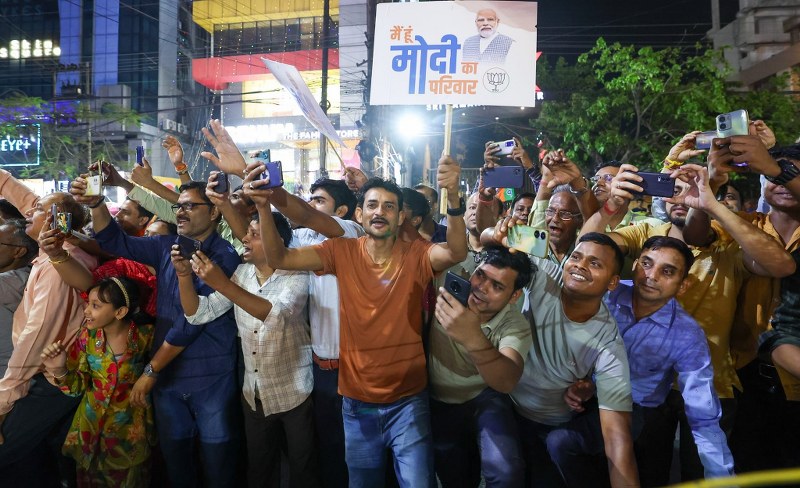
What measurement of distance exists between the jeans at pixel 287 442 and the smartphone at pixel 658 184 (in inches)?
92.9

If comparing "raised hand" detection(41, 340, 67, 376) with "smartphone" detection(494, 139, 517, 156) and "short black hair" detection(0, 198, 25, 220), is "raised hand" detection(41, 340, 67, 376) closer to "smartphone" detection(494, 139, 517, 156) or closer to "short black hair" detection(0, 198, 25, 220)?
"short black hair" detection(0, 198, 25, 220)

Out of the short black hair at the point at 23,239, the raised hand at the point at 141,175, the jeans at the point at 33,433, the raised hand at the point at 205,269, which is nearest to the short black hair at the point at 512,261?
the raised hand at the point at 205,269

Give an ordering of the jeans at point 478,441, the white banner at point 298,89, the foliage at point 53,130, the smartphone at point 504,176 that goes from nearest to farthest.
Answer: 1. the jeans at point 478,441
2. the smartphone at point 504,176
3. the white banner at point 298,89
4. the foliage at point 53,130

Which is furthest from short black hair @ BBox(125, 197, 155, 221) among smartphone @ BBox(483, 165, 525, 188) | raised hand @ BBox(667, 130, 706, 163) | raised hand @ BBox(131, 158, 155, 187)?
raised hand @ BBox(667, 130, 706, 163)

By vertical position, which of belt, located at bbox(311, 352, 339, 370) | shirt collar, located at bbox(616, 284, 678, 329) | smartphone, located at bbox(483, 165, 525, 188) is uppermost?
smartphone, located at bbox(483, 165, 525, 188)

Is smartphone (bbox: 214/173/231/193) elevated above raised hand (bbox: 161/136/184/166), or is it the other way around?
raised hand (bbox: 161/136/184/166)

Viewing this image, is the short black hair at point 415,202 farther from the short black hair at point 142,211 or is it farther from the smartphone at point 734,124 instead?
the short black hair at point 142,211

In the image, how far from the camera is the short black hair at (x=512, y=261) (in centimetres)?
282

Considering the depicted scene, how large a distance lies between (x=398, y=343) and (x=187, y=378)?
56.9 inches

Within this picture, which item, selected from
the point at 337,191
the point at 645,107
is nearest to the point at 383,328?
the point at 337,191

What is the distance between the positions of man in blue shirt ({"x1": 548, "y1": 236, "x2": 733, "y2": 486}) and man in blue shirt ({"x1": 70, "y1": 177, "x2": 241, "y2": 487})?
6.88ft

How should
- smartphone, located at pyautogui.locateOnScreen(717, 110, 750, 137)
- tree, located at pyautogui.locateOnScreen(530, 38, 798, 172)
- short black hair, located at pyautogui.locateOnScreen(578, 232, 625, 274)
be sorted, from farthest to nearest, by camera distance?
tree, located at pyautogui.locateOnScreen(530, 38, 798, 172) < short black hair, located at pyautogui.locateOnScreen(578, 232, 625, 274) < smartphone, located at pyautogui.locateOnScreen(717, 110, 750, 137)

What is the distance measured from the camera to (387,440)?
9.57 ft

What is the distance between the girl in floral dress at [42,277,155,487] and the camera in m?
3.21
